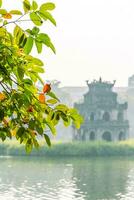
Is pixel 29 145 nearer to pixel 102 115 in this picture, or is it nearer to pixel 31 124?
pixel 31 124

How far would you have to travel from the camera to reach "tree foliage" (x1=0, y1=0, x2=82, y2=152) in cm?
296

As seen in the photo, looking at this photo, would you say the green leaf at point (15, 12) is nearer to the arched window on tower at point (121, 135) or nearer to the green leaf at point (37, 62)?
the green leaf at point (37, 62)

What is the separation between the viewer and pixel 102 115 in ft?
208

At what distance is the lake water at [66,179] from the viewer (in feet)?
92.1

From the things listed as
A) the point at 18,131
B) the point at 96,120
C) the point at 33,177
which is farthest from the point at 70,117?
the point at 96,120

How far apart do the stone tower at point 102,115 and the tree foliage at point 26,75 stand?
59.1 meters

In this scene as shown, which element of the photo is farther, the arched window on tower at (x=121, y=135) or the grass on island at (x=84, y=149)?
the arched window on tower at (x=121, y=135)

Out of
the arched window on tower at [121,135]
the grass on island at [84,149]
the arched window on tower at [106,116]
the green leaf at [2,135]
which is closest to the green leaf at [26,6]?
the green leaf at [2,135]

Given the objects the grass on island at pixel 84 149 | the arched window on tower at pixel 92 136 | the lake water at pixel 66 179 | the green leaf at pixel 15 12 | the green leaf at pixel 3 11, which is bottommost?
the lake water at pixel 66 179

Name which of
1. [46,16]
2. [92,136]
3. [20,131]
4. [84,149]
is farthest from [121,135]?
[46,16]

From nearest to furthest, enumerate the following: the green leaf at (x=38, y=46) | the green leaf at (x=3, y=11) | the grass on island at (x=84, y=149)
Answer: the green leaf at (x=38, y=46), the green leaf at (x=3, y=11), the grass on island at (x=84, y=149)

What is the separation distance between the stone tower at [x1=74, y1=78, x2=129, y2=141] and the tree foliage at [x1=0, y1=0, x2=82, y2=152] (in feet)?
194

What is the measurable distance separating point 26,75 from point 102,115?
199ft

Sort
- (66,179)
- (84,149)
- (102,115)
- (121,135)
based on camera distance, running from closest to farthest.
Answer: (66,179) < (84,149) < (121,135) < (102,115)
